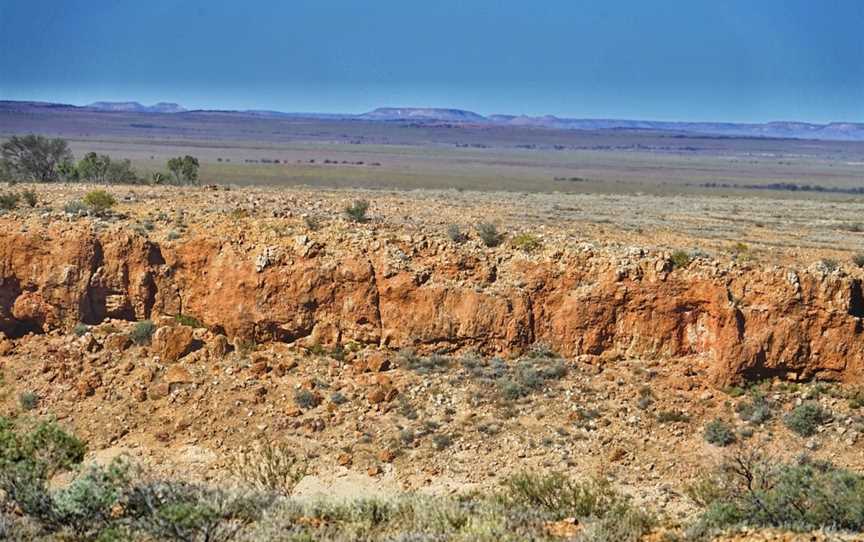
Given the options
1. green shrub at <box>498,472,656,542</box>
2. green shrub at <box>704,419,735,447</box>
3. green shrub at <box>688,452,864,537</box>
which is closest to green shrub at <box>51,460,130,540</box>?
green shrub at <box>498,472,656,542</box>

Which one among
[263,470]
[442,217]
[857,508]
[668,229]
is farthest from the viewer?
[668,229]

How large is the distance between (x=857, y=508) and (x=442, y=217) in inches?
604

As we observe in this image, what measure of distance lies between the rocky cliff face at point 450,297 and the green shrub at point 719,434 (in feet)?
3.92

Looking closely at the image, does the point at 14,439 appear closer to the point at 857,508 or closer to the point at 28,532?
the point at 28,532

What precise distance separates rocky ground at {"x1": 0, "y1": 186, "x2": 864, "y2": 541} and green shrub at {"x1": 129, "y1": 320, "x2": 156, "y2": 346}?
0.05 m

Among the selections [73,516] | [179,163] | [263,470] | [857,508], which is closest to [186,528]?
[73,516]

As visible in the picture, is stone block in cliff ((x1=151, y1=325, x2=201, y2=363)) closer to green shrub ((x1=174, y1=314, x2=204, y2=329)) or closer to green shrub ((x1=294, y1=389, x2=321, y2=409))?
green shrub ((x1=174, y1=314, x2=204, y2=329))

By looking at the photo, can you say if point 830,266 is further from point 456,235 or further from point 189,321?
point 189,321

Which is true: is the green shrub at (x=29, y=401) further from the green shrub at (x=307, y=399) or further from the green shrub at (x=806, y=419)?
the green shrub at (x=806, y=419)

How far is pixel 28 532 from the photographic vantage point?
9055 mm

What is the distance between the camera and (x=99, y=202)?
20.1 metres

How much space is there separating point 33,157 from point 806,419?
115 ft

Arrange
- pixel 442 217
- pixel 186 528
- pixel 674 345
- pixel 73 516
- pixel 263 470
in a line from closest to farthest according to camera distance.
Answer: pixel 186 528, pixel 73 516, pixel 263 470, pixel 674 345, pixel 442 217

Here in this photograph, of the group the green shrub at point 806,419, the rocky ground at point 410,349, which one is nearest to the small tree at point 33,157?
the rocky ground at point 410,349
